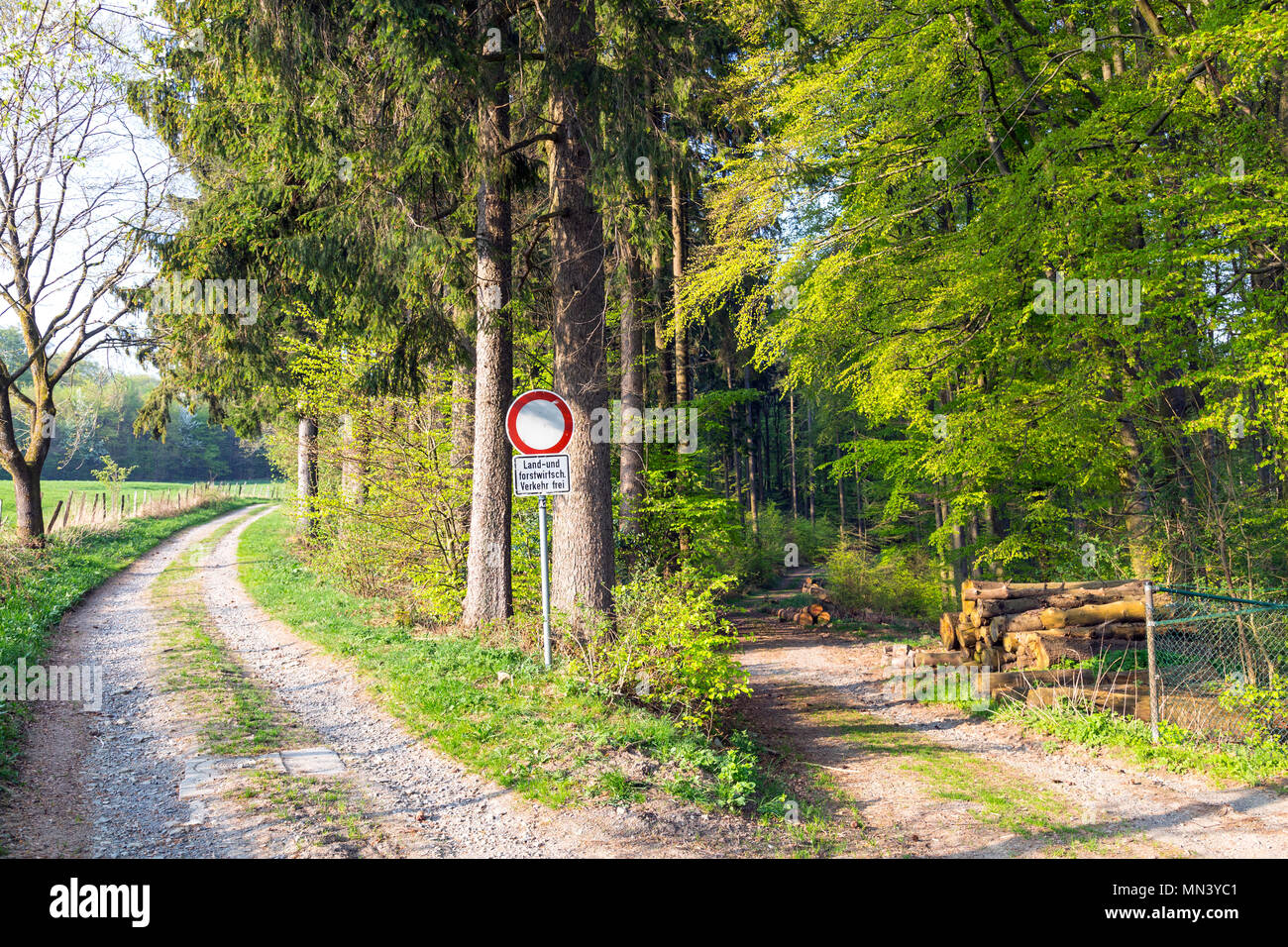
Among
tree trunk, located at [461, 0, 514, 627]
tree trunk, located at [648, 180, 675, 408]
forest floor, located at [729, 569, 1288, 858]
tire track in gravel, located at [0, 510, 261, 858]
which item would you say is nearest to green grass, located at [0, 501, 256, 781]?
tire track in gravel, located at [0, 510, 261, 858]

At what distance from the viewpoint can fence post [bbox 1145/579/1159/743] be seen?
23.3ft

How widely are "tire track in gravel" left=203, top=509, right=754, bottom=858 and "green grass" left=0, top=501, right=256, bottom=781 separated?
7.02ft

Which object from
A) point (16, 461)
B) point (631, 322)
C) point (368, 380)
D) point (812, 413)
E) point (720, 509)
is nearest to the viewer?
point (368, 380)

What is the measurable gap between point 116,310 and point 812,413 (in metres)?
38.6

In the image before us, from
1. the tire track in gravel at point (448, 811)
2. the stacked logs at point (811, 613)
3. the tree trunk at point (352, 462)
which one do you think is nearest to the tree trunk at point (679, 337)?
the tree trunk at point (352, 462)

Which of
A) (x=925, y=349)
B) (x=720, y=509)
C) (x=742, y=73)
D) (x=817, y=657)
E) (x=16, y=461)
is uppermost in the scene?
(x=742, y=73)

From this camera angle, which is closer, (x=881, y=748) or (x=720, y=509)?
(x=881, y=748)

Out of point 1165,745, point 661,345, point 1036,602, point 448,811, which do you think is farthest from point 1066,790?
point 661,345

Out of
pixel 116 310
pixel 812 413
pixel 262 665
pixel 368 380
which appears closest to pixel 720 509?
pixel 368 380

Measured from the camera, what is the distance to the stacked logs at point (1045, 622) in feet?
30.8

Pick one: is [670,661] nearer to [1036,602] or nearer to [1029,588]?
[1036,602]

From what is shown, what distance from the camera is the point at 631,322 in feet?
41.4

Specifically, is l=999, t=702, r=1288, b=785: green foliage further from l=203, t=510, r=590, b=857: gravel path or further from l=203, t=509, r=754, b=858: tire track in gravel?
l=203, t=510, r=590, b=857: gravel path

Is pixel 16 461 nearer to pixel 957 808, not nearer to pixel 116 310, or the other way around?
pixel 116 310
